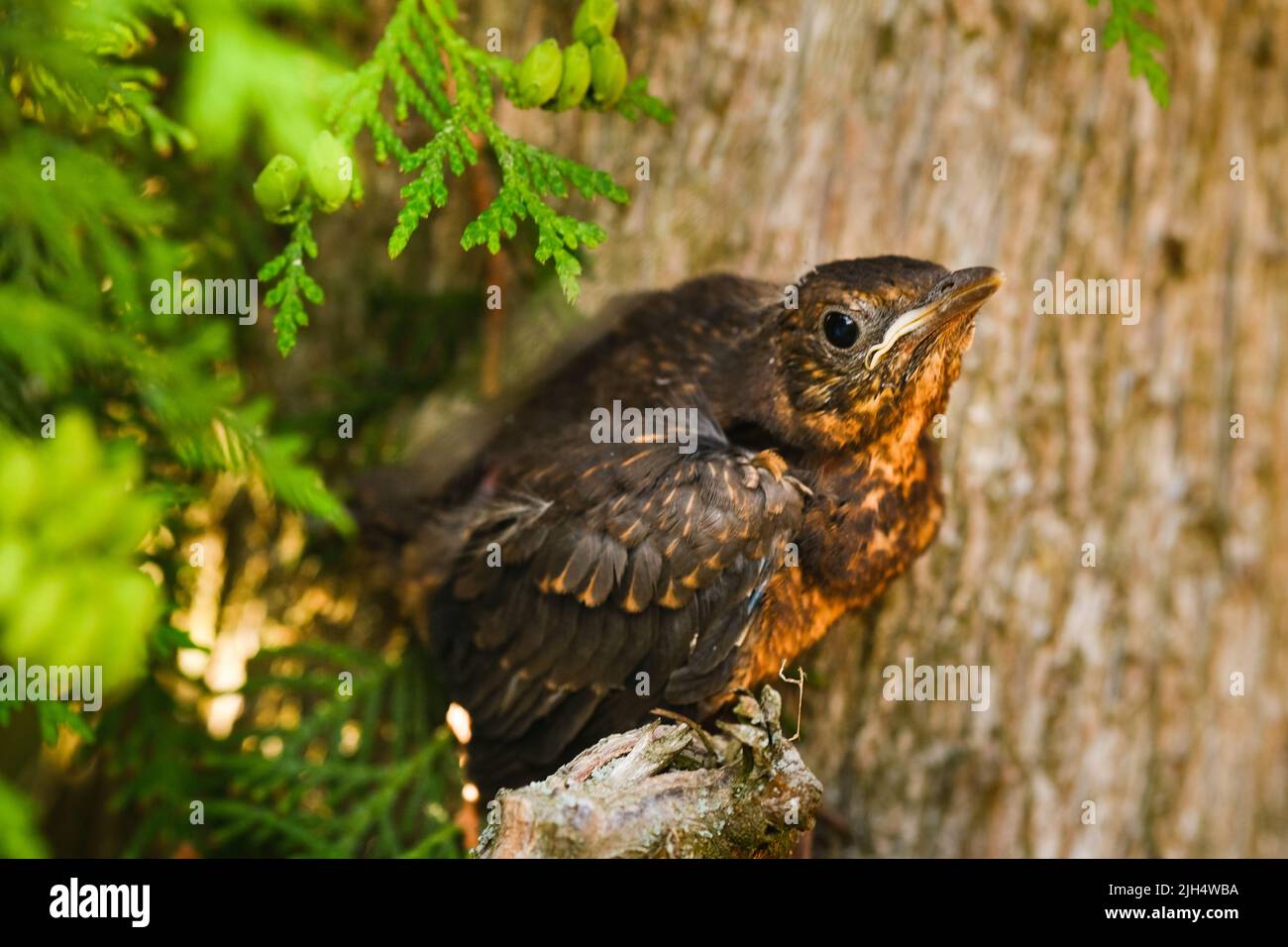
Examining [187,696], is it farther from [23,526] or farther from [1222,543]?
[1222,543]

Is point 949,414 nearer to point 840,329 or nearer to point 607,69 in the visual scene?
point 840,329

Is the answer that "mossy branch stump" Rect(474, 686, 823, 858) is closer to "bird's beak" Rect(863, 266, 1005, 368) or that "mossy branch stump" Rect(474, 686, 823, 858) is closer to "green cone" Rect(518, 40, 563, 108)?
"bird's beak" Rect(863, 266, 1005, 368)

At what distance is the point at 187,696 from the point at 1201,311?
299 centimetres

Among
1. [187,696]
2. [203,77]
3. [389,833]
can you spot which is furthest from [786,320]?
[187,696]

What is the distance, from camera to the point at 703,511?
2127mm

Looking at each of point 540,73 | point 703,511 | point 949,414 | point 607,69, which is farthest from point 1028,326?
point 540,73

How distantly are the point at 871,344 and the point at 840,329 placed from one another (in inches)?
2.8

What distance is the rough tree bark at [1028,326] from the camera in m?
2.72

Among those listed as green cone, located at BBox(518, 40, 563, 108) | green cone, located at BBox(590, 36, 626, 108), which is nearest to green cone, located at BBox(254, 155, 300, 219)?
green cone, located at BBox(518, 40, 563, 108)

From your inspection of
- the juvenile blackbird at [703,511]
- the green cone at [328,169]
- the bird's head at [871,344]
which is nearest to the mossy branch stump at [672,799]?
the juvenile blackbird at [703,511]

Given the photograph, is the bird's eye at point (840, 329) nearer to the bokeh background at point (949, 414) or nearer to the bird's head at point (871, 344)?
the bird's head at point (871, 344)
